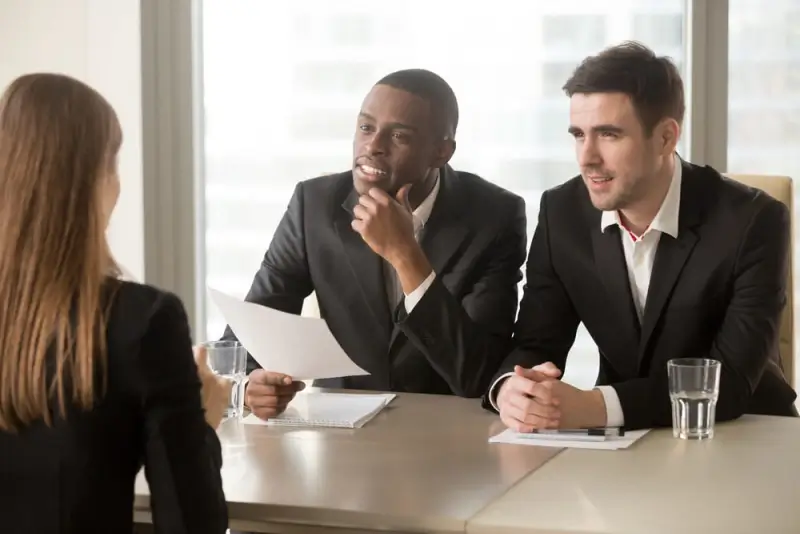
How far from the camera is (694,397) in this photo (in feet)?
6.43

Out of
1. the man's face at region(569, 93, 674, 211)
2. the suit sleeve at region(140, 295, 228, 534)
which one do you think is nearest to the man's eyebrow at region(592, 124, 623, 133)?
the man's face at region(569, 93, 674, 211)

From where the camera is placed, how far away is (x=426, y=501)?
1.60 m

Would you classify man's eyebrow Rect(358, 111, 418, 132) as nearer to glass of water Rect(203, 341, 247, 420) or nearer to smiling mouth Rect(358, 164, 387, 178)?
smiling mouth Rect(358, 164, 387, 178)

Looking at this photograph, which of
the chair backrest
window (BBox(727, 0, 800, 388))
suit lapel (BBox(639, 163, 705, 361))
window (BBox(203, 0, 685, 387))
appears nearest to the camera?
suit lapel (BBox(639, 163, 705, 361))

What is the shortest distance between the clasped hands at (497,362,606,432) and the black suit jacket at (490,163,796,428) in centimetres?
14

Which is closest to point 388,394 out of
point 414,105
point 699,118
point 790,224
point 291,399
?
point 291,399

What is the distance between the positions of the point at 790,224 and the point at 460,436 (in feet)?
2.92

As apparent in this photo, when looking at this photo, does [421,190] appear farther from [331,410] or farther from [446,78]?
[446,78]

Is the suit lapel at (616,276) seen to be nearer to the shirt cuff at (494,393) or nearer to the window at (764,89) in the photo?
the shirt cuff at (494,393)

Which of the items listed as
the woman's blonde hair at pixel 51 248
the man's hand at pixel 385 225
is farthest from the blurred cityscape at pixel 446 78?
the woman's blonde hair at pixel 51 248

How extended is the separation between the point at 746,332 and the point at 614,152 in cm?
44

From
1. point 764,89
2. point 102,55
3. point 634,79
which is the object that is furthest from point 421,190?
point 102,55

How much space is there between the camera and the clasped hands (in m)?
1.99

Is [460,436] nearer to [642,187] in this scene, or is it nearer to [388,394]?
[388,394]
